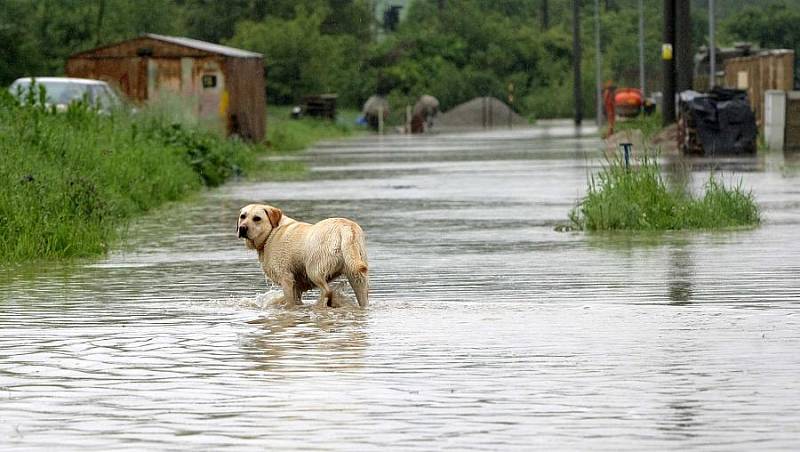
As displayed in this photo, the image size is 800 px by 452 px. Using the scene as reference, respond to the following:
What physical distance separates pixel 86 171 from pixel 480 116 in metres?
64.7

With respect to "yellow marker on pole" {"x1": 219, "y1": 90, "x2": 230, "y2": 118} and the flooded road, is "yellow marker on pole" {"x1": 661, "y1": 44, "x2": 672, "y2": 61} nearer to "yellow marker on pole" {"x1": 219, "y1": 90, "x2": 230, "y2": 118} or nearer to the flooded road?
"yellow marker on pole" {"x1": 219, "y1": 90, "x2": 230, "y2": 118}

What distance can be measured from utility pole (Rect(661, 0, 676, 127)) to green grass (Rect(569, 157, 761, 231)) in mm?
23979

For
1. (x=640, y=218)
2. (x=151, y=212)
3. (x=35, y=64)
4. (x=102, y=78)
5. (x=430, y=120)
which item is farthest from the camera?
(x=430, y=120)

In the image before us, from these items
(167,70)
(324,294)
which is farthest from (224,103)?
(324,294)

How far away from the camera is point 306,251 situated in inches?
469

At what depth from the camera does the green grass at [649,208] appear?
1884 centimetres

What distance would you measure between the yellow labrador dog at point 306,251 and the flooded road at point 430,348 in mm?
198

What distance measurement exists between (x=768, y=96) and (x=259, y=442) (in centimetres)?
3391

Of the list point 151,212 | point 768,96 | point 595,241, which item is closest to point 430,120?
point 768,96

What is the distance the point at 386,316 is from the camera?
11844 mm

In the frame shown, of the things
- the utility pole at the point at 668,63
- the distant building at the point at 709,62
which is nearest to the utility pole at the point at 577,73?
the distant building at the point at 709,62

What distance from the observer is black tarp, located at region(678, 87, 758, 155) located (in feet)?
125

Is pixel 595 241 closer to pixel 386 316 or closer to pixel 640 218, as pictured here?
pixel 640 218

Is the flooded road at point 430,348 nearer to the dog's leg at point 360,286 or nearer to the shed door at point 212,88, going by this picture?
the dog's leg at point 360,286
